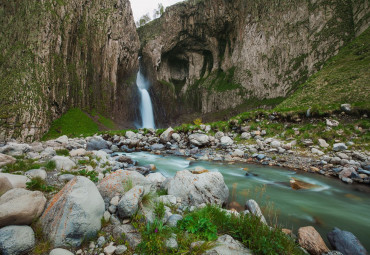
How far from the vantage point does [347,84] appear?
50.6ft

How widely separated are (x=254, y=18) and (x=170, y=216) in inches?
2129

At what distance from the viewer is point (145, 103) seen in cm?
4869

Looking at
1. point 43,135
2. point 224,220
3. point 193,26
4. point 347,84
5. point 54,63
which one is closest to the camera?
point 224,220

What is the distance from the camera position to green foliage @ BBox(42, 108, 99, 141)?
80.1 ft

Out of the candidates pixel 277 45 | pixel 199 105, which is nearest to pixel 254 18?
pixel 277 45

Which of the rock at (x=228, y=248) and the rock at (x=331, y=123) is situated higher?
the rock at (x=331, y=123)

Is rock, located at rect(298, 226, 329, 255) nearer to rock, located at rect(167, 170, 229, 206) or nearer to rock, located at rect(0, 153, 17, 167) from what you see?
rock, located at rect(167, 170, 229, 206)

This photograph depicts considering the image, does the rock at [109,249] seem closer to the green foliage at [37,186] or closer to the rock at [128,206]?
the rock at [128,206]

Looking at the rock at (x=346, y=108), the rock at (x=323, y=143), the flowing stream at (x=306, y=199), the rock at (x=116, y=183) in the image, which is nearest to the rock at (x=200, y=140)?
the flowing stream at (x=306, y=199)

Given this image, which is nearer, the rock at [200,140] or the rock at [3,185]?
the rock at [3,185]

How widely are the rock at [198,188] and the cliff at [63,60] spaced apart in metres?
11.0

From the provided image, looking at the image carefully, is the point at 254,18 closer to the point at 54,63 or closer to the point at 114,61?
the point at 114,61

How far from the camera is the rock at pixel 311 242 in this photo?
2.69 metres

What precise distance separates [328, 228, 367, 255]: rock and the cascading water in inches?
1742
